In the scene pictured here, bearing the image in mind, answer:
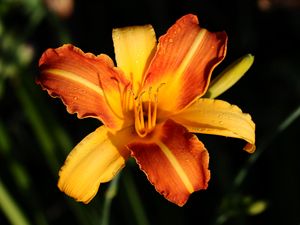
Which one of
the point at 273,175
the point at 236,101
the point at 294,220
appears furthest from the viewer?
the point at 236,101

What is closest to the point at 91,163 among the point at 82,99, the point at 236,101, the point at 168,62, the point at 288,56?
the point at 82,99

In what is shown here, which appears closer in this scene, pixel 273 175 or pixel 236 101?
pixel 273 175

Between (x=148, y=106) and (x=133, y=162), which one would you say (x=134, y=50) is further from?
(x=133, y=162)

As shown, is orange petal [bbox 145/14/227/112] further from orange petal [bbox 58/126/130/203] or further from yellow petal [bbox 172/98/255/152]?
orange petal [bbox 58/126/130/203]

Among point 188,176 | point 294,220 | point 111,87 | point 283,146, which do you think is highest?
point 111,87

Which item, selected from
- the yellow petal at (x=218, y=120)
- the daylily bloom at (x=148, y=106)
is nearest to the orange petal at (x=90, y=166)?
the daylily bloom at (x=148, y=106)

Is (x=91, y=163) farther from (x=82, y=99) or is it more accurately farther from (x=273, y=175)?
(x=273, y=175)

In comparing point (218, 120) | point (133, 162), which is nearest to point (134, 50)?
point (218, 120)
